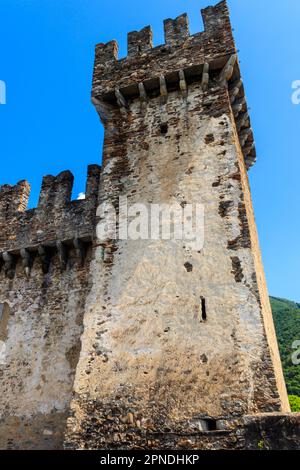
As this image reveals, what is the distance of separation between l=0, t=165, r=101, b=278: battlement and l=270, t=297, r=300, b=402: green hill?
20.5 metres

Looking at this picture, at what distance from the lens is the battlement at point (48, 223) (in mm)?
9836

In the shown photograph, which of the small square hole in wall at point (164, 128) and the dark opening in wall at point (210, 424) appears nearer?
the dark opening in wall at point (210, 424)

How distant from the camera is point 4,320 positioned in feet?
31.5

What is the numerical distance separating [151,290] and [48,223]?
437 cm

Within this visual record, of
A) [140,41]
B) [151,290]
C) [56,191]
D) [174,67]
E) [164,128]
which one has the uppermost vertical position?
[140,41]

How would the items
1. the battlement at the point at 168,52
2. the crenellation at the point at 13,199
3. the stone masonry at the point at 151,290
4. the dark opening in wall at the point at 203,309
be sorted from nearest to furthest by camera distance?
the stone masonry at the point at 151,290 < the dark opening in wall at the point at 203,309 < the battlement at the point at 168,52 < the crenellation at the point at 13,199

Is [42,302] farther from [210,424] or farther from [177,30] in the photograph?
[177,30]

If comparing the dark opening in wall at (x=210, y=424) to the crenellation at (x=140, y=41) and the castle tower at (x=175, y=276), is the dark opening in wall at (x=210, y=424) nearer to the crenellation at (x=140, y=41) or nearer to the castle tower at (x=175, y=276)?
the castle tower at (x=175, y=276)

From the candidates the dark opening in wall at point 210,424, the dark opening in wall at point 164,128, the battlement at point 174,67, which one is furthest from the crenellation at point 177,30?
the dark opening in wall at point 210,424

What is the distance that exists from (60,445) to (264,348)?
434 centimetres

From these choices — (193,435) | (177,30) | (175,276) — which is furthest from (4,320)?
(177,30)

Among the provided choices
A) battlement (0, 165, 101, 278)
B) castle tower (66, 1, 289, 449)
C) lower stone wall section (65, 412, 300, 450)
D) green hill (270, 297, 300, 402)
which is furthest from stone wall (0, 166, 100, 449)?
green hill (270, 297, 300, 402)

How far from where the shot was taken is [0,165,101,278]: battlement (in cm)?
984

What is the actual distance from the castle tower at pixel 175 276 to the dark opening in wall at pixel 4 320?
3.17m
